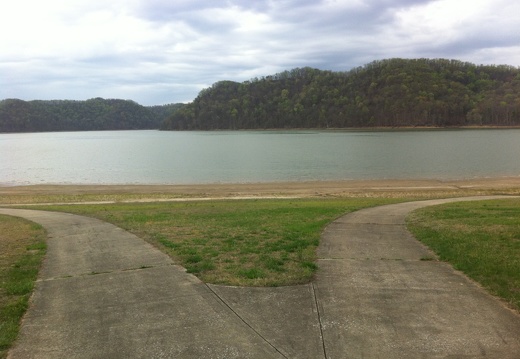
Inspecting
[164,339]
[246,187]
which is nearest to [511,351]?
[164,339]

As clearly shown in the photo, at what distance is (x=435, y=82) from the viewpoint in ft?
534

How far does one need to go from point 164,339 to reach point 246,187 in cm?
2852

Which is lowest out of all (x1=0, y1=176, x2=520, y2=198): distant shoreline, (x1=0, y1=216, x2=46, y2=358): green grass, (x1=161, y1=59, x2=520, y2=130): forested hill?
(x1=0, y1=176, x2=520, y2=198): distant shoreline

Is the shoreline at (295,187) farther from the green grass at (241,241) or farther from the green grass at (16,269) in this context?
the green grass at (16,269)

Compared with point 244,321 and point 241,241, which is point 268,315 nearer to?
point 244,321

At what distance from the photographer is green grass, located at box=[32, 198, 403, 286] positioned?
6.64 metres

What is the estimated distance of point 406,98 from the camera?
155250 mm

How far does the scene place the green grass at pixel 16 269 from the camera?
16.0 feet

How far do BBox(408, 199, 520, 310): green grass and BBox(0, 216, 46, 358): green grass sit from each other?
19.7 ft

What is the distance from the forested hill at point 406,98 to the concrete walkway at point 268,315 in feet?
510

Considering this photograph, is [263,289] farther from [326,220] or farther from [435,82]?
[435,82]

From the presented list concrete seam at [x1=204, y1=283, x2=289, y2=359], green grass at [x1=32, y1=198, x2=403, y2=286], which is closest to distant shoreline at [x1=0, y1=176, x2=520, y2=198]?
green grass at [x1=32, y1=198, x2=403, y2=286]

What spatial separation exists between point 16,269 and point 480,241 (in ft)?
28.2

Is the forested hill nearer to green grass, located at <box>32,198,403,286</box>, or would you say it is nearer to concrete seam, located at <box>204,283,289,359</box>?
green grass, located at <box>32,198,403,286</box>
